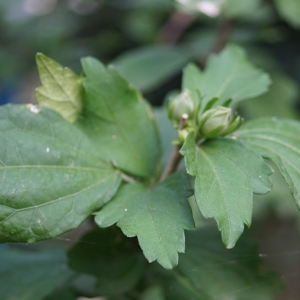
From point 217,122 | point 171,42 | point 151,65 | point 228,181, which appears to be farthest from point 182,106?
point 171,42

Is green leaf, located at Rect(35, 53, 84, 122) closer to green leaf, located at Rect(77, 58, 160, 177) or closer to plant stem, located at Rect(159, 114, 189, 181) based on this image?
green leaf, located at Rect(77, 58, 160, 177)

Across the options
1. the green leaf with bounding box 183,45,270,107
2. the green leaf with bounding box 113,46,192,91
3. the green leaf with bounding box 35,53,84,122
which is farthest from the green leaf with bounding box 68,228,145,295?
the green leaf with bounding box 113,46,192,91

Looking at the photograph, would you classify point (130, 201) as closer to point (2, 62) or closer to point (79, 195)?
point (79, 195)

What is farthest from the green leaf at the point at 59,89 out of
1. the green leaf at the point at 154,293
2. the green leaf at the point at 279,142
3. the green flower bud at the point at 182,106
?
the green leaf at the point at 154,293

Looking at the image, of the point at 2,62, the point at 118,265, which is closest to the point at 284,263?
the point at 118,265

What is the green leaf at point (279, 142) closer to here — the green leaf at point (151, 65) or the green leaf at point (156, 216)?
the green leaf at point (156, 216)

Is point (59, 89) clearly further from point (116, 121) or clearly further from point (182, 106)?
point (182, 106)

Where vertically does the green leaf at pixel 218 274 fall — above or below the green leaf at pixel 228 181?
below
